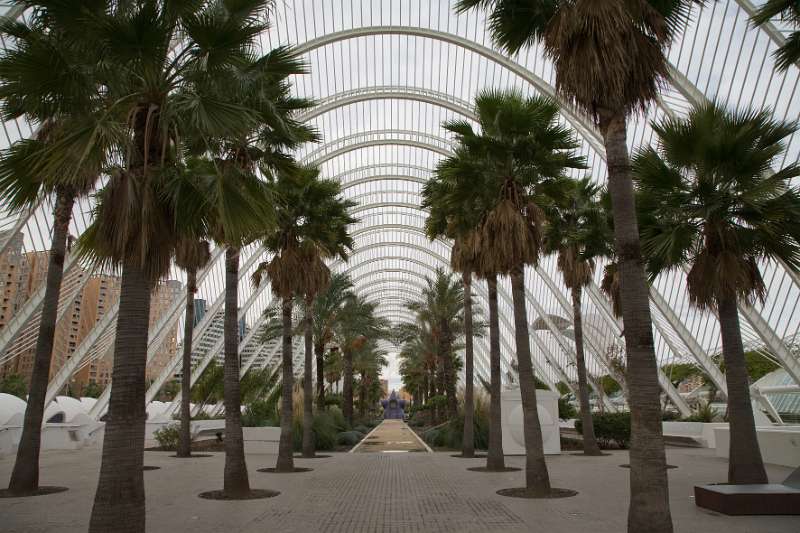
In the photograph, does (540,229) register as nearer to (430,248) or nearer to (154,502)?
(154,502)

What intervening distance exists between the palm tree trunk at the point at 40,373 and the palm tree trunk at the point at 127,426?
6.70 meters

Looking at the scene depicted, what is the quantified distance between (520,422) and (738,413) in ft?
37.9

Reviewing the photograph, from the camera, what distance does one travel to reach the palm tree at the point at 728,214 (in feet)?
37.2

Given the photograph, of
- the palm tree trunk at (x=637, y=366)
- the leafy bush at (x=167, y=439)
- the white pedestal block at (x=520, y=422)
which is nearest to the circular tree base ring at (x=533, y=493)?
Answer: the palm tree trunk at (x=637, y=366)

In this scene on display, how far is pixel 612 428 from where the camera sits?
2430 centimetres

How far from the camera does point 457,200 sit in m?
15.0

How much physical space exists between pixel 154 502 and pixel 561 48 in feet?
33.6

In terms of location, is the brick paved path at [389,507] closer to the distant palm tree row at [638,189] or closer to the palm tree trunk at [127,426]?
the distant palm tree row at [638,189]

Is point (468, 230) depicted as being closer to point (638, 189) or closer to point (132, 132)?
point (638, 189)

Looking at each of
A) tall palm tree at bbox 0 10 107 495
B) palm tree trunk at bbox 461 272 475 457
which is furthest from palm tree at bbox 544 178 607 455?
tall palm tree at bbox 0 10 107 495

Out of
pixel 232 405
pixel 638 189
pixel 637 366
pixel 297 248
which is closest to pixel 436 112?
pixel 297 248

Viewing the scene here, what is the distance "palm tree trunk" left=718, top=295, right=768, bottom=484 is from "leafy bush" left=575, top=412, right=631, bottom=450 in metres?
12.7

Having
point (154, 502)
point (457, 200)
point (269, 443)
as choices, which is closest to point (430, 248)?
point (269, 443)

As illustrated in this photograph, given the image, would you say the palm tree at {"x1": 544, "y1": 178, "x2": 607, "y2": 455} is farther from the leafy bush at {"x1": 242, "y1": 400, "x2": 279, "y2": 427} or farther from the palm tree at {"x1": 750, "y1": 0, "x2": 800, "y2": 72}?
the leafy bush at {"x1": 242, "y1": 400, "x2": 279, "y2": 427}
